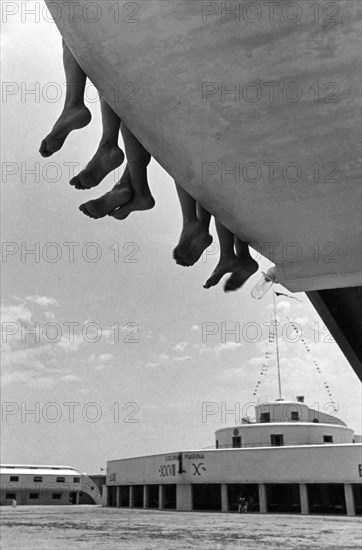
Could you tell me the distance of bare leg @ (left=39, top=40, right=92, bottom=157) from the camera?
9.32 ft

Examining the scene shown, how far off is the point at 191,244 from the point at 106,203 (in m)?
0.72

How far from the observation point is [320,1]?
83.7 inches

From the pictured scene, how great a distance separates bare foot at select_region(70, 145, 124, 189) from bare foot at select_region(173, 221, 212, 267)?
77 cm

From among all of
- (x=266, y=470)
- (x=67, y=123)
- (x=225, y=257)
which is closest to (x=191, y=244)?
(x=225, y=257)

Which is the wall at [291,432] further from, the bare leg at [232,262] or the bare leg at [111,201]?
the bare leg at [111,201]

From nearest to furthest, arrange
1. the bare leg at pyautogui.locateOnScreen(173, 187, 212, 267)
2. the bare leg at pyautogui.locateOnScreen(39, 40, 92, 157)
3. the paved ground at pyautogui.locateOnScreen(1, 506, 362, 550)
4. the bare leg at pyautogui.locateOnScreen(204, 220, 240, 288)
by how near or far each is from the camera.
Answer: the bare leg at pyautogui.locateOnScreen(39, 40, 92, 157) < the bare leg at pyautogui.locateOnScreen(173, 187, 212, 267) < the bare leg at pyautogui.locateOnScreen(204, 220, 240, 288) < the paved ground at pyautogui.locateOnScreen(1, 506, 362, 550)

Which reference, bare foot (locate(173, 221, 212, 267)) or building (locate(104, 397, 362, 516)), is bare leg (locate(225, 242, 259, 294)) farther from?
building (locate(104, 397, 362, 516))

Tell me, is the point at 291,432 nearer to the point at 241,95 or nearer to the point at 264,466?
the point at 264,466

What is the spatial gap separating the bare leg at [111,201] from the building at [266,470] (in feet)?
122

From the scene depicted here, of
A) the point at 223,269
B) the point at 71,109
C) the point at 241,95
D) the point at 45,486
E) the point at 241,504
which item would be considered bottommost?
the point at 241,504

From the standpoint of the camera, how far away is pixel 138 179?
321cm

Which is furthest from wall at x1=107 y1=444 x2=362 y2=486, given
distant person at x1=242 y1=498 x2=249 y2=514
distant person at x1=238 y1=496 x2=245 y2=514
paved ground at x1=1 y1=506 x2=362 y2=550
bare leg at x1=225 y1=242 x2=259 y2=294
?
bare leg at x1=225 y1=242 x2=259 y2=294

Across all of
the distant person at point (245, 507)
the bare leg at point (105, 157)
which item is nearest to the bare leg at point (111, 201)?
the bare leg at point (105, 157)

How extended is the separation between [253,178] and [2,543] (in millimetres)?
20291
